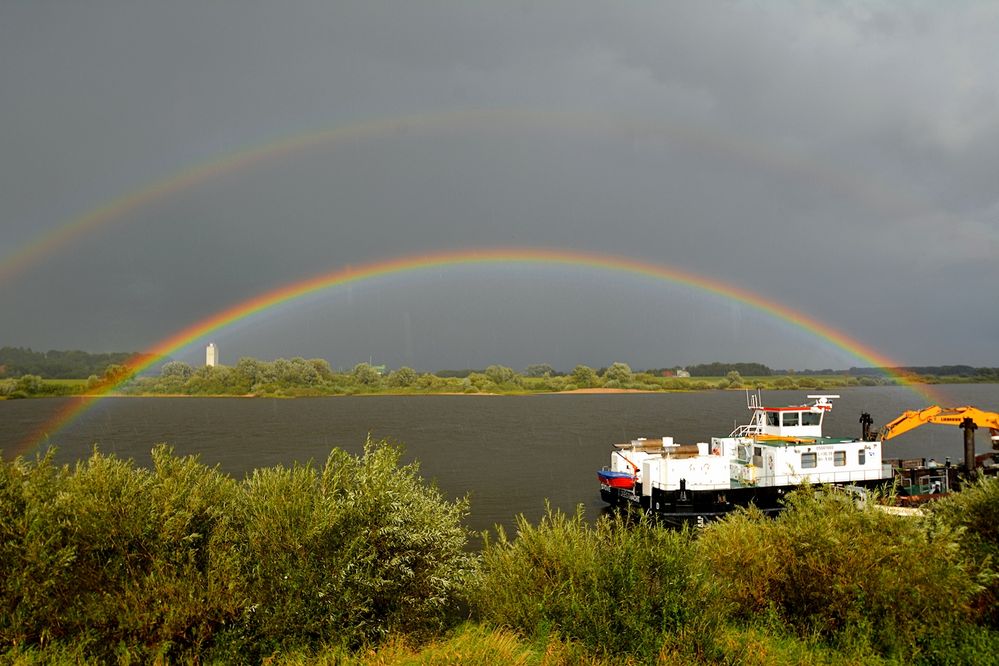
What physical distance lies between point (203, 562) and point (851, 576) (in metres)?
13.6

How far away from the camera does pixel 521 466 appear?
63094mm

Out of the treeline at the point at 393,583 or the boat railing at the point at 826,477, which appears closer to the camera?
the treeline at the point at 393,583

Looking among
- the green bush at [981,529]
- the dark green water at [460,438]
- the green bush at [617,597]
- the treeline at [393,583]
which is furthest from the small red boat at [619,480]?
the green bush at [617,597]

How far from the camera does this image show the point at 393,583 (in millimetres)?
14336

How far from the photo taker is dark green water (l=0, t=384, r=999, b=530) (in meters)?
52.3

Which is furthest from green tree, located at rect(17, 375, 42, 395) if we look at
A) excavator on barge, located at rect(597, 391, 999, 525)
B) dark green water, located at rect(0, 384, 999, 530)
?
excavator on barge, located at rect(597, 391, 999, 525)

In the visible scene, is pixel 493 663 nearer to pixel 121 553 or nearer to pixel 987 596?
pixel 121 553

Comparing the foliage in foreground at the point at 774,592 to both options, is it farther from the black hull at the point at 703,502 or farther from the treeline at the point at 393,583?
the black hull at the point at 703,502

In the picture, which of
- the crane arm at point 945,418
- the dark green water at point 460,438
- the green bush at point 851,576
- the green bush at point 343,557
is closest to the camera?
the green bush at point 343,557

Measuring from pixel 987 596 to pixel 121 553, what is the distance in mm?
18215

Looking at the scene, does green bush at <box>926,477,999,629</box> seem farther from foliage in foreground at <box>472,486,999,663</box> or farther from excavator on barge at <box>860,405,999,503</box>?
excavator on barge at <box>860,405,999,503</box>

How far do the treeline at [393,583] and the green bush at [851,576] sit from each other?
0.04 meters

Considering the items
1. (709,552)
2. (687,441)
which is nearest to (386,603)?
(709,552)

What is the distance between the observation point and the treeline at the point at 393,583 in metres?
12.1
